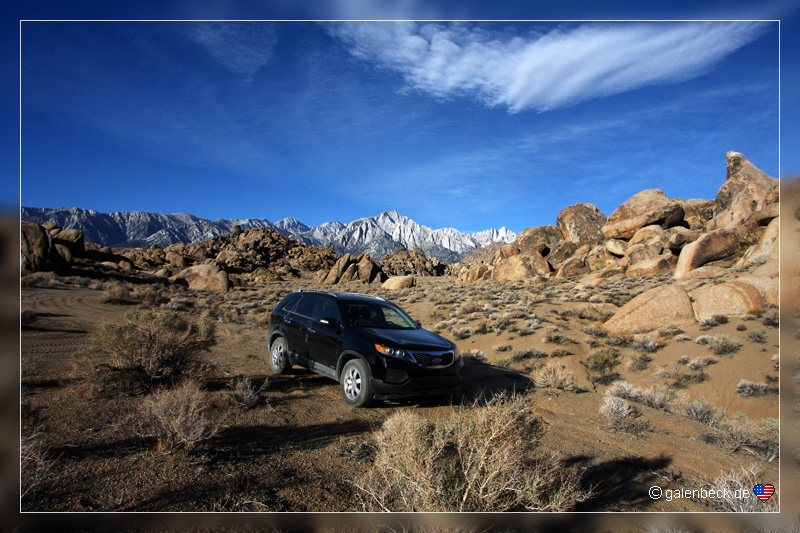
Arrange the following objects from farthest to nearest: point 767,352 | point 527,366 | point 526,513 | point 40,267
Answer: point 40,267 < point 527,366 < point 767,352 < point 526,513

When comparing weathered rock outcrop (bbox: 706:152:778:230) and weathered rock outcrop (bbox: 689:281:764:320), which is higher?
weathered rock outcrop (bbox: 706:152:778:230)

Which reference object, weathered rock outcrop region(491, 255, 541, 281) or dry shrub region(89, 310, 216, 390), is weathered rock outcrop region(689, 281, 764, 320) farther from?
weathered rock outcrop region(491, 255, 541, 281)

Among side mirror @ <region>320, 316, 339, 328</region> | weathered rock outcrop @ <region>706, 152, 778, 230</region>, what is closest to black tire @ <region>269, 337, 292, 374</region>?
side mirror @ <region>320, 316, 339, 328</region>

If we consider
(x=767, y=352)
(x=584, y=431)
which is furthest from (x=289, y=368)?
(x=767, y=352)

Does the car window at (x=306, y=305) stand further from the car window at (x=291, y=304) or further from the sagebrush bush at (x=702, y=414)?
the sagebrush bush at (x=702, y=414)

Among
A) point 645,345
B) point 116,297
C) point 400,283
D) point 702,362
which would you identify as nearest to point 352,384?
point 702,362

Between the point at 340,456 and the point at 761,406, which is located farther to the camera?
the point at 761,406

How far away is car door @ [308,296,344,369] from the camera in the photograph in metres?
6.64

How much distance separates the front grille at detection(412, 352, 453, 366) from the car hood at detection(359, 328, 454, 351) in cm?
9

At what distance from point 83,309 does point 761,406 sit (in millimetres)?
22582

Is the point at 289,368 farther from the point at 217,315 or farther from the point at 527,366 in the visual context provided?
the point at 217,315

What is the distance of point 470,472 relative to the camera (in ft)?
10.4

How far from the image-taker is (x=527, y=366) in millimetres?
13273

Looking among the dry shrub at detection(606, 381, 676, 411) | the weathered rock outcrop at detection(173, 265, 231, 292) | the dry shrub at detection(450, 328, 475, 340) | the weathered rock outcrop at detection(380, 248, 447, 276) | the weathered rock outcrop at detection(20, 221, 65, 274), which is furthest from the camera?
the weathered rock outcrop at detection(380, 248, 447, 276)
